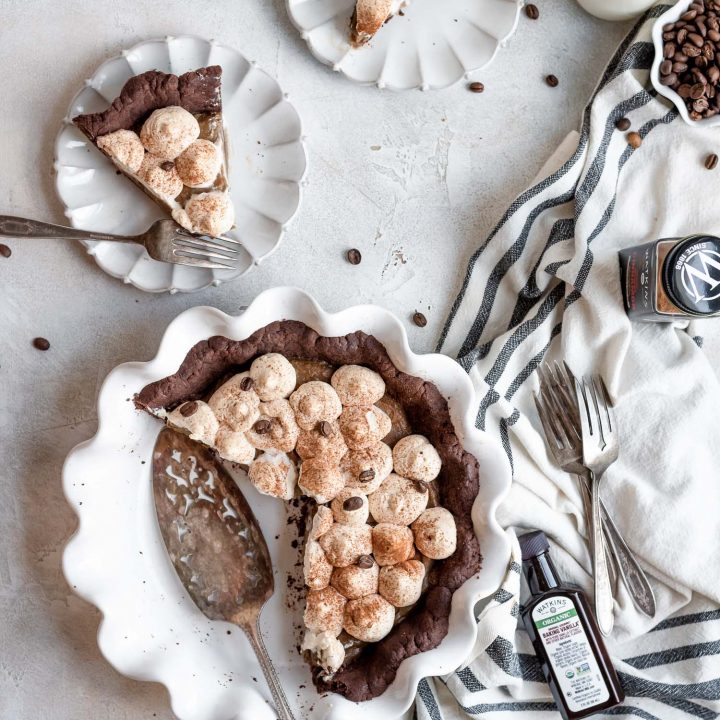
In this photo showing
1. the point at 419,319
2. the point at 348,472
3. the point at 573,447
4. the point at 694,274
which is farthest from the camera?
the point at 419,319

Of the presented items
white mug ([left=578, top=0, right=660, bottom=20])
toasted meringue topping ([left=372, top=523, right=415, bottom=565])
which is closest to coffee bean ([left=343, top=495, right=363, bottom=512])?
toasted meringue topping ([left=372, top=523, right=415, bottom=565])

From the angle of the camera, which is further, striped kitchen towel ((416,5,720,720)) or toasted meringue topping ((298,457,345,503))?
striped kitchen towel ((416,5,720,720))

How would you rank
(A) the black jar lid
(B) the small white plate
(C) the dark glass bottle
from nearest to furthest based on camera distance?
1. (A) the black jar lid
2. (C) the dark glass bottle
3. (B) the small white plate

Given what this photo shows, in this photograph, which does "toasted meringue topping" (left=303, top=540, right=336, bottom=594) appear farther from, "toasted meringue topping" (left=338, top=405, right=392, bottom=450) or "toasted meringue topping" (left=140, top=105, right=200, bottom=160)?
"toasted meringue topping" (left=140, top=105, right=200, bottom=160)

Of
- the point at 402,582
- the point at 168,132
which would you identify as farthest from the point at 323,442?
the point at 168,132

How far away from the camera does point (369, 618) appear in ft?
7.24

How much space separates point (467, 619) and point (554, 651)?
0.34 meters

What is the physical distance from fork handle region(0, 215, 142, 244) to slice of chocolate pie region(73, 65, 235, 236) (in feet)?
0.74

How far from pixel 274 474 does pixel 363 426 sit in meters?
0.30

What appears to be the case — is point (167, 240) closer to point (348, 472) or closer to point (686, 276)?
point (348, 472)

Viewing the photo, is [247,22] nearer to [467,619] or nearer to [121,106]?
[121,106]

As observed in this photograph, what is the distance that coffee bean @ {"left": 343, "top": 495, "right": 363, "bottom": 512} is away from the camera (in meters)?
2.21

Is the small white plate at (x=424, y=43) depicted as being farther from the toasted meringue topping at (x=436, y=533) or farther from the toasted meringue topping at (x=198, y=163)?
the toasted meringue topping at (x=436, y=533)

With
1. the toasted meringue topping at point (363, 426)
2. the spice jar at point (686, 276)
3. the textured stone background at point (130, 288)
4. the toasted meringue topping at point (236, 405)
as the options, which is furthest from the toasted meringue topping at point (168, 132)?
the spice jar at point (686, 276)
